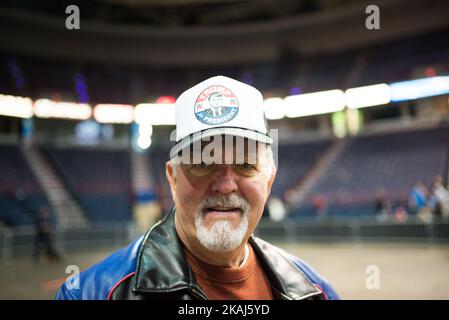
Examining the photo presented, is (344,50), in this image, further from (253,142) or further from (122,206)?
(253,142)

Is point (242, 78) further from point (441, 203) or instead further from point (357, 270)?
point (357, 270)

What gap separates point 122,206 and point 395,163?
47.0 feet

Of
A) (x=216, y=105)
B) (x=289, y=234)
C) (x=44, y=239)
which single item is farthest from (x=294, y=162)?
(x=216, y=105)

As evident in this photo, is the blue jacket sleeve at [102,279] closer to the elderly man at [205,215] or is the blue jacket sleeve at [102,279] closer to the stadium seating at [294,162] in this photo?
the elderly man at [205,215]

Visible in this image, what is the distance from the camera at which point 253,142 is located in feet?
4.55

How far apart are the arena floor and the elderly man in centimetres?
463

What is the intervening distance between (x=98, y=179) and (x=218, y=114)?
18.1m

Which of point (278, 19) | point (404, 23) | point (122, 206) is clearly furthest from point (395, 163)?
point (122, 206)

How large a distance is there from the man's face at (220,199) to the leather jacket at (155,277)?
0.16m

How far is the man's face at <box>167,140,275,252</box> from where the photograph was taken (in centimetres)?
132

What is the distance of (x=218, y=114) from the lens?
4.59 ft

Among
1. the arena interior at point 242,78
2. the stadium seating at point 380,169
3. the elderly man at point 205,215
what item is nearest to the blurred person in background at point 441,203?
the arena interior at point 242,78

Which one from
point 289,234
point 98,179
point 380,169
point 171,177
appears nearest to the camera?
point 171,177
